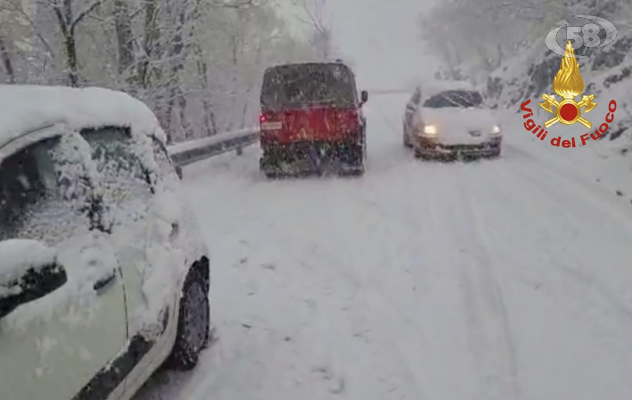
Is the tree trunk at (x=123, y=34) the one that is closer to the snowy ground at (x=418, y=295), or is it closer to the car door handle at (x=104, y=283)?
the snowy ground at (x=418, y=295)

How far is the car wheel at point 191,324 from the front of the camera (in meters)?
3.84

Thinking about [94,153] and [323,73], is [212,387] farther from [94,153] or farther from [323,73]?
[323,73]

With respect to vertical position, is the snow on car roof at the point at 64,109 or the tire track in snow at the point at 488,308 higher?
the snow on car roof at the point at 64,109

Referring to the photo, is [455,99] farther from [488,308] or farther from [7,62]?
[7,62]

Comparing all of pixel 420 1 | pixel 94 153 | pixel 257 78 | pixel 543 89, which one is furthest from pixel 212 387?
pixel 420 1

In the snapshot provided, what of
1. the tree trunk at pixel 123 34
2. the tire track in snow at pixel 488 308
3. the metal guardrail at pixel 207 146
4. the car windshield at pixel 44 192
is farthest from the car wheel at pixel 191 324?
the tree trunk at pixel 123 34

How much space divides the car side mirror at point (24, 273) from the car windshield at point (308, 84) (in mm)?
8656

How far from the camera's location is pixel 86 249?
2.69 meters

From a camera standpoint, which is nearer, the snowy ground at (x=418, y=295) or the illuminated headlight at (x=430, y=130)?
the snowy ground at (x=418, y=295)

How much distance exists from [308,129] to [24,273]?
8435 mm

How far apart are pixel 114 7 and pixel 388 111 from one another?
20.0 m

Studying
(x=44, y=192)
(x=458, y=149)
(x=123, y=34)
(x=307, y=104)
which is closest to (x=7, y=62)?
(x=123, y=34)

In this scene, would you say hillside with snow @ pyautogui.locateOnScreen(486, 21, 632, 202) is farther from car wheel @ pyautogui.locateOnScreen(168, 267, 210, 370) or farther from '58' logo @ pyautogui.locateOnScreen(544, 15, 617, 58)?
car wheel @ pyautogui.locateOnScreen(168, 267, 210, 370)

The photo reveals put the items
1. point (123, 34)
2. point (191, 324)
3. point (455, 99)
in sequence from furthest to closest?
1. point (123, 34)
2. point (455, 99)
3. point (191, 324)
